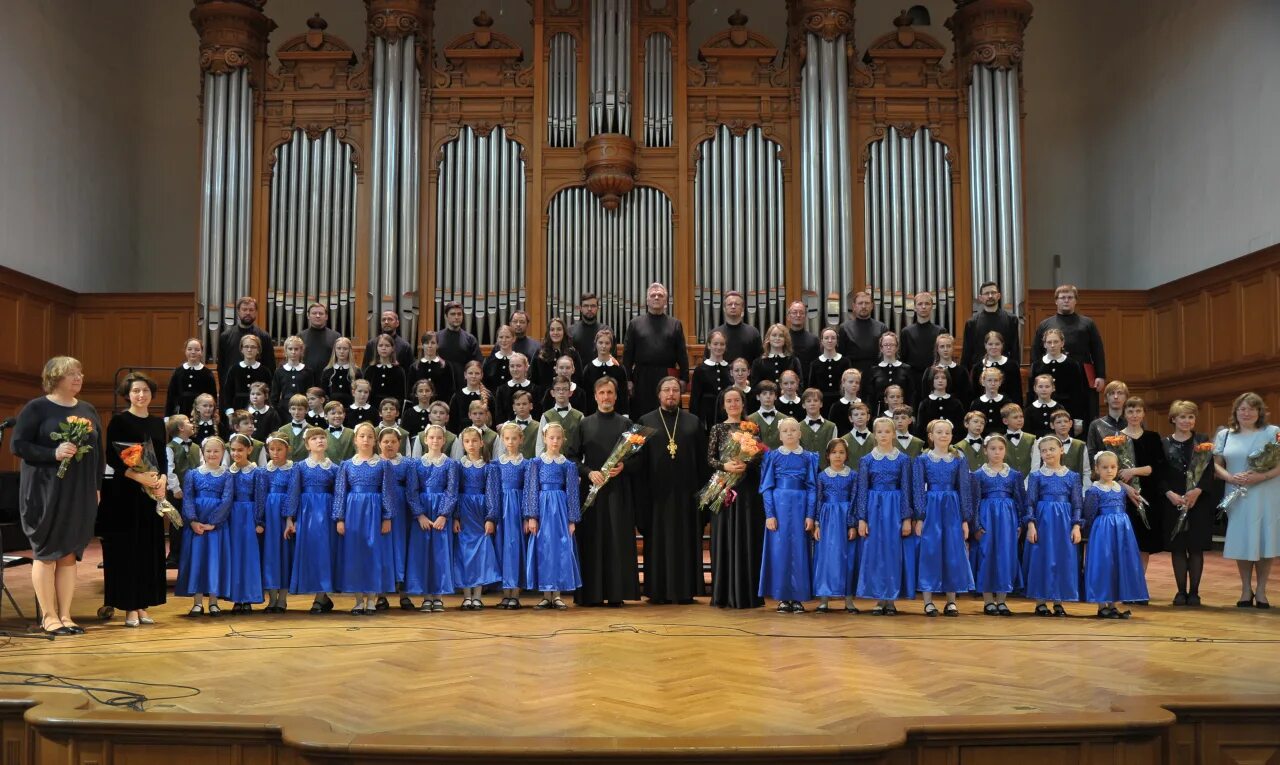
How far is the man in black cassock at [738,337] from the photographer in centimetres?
888

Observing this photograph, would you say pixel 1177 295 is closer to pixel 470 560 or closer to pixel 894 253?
pixel 894 253

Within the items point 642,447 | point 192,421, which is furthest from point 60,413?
point 642,447

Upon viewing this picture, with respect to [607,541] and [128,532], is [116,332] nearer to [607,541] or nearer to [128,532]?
[128,532]

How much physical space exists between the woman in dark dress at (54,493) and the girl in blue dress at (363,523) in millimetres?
1390

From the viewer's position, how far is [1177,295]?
37.1ft

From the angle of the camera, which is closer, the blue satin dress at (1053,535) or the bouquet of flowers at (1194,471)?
the blue satin dress at (1053,535)

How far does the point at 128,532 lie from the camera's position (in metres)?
6.11

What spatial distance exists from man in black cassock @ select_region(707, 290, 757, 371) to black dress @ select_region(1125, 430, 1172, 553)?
2754 mm

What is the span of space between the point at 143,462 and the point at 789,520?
3.45 m

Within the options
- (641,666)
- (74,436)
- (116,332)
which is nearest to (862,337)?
(641,666)

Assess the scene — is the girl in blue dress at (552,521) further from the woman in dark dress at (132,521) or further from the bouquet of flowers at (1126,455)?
the bouquet of flowers at (1126,455)

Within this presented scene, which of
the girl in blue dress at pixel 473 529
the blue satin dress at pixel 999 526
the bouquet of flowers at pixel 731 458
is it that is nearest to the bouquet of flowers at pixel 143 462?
the girl in blue dress at pixel 473 529

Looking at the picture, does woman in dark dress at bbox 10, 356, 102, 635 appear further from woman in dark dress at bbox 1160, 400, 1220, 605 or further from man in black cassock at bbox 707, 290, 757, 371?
woman in dark dress at bbox 1160, 400, 1220, 605

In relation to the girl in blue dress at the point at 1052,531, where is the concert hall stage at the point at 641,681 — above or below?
below
